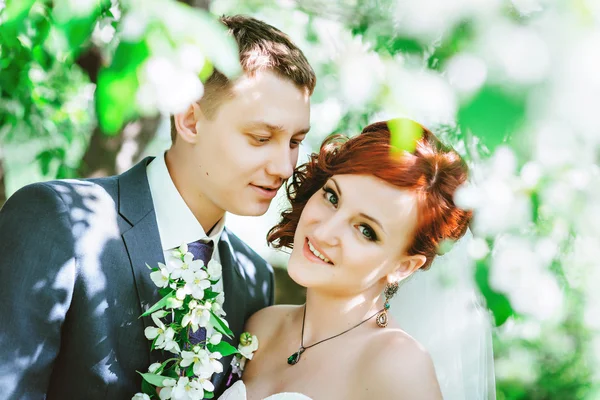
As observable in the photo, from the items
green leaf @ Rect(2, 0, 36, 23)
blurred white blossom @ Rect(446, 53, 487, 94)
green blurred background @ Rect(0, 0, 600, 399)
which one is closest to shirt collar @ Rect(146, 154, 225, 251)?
green blurred background @ Rect(0, 0, 600, 399)

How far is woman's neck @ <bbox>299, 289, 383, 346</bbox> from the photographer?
106 inches

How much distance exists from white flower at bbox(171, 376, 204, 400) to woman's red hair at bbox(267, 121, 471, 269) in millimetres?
990

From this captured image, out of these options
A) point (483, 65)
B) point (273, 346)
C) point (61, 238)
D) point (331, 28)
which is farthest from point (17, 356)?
point (331, 28)

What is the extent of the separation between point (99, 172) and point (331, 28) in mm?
1816

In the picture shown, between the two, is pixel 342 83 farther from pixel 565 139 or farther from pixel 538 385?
pixel 538 385

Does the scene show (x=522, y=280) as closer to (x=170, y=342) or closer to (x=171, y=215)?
(x=170, y=342)

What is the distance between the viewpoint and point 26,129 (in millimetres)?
4293

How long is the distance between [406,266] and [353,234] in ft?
1.09

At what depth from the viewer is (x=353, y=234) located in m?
2.47

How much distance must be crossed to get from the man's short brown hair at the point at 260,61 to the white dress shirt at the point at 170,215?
0.36 m

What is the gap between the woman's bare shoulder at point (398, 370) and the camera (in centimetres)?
232

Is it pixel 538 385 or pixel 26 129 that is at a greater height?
pixel 26 129

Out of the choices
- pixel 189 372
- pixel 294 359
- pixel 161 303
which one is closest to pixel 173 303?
pixel 161 303

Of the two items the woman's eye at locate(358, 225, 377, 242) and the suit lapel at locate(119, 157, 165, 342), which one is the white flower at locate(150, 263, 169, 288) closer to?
the suit lapel at locate(119, 157, 165, 342)
